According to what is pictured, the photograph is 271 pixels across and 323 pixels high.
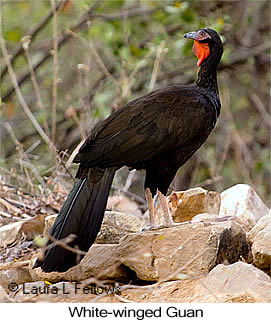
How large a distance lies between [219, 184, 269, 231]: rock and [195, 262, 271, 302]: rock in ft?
4.69

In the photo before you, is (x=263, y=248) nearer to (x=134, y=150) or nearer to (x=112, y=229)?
(x=134, y=150)

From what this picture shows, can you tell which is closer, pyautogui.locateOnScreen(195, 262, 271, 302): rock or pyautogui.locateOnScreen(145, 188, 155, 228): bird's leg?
pyautogui.locateOnScreen(195, 262, 271, 302): rock

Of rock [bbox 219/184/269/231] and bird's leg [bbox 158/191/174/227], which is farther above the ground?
bird's leg [bbox 158/191/174/227]

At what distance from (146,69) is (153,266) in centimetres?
609

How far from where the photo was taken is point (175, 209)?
5.24 metres

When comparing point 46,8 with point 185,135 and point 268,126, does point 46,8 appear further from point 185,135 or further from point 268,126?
point 185,135

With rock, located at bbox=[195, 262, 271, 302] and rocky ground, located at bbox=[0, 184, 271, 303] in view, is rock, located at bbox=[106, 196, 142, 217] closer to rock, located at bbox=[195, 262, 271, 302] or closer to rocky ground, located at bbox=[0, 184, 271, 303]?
rocky ground, located at bbox=[0, 184, 271, 303]

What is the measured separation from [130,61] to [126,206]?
2.57 m

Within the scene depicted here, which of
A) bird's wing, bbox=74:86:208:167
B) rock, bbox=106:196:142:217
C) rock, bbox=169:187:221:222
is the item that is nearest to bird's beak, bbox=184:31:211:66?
bird's wing, bbox=74:86:208:167

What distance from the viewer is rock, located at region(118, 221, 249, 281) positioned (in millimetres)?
3899

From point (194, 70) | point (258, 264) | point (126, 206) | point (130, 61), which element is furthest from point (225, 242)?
point (194, 70)

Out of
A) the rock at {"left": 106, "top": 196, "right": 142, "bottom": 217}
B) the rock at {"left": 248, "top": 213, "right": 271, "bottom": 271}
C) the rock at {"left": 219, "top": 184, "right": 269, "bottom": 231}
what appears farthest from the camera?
the rock at {"left": 106, "top": 196, "right": 142, "bottom": 217}

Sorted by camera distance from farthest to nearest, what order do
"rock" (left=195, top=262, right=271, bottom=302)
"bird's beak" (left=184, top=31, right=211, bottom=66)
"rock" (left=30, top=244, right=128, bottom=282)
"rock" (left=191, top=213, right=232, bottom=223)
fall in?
1. "bird's beak" (left=184, top=31, right=211, bottom=66)
2. "rock" (left=191, top=213, right=232, bottom=223)
3. "rock" (left=30, top=244, right=128, bottom=282)
4. "rock" (left=195, top=262, right=271, bottom=302)
